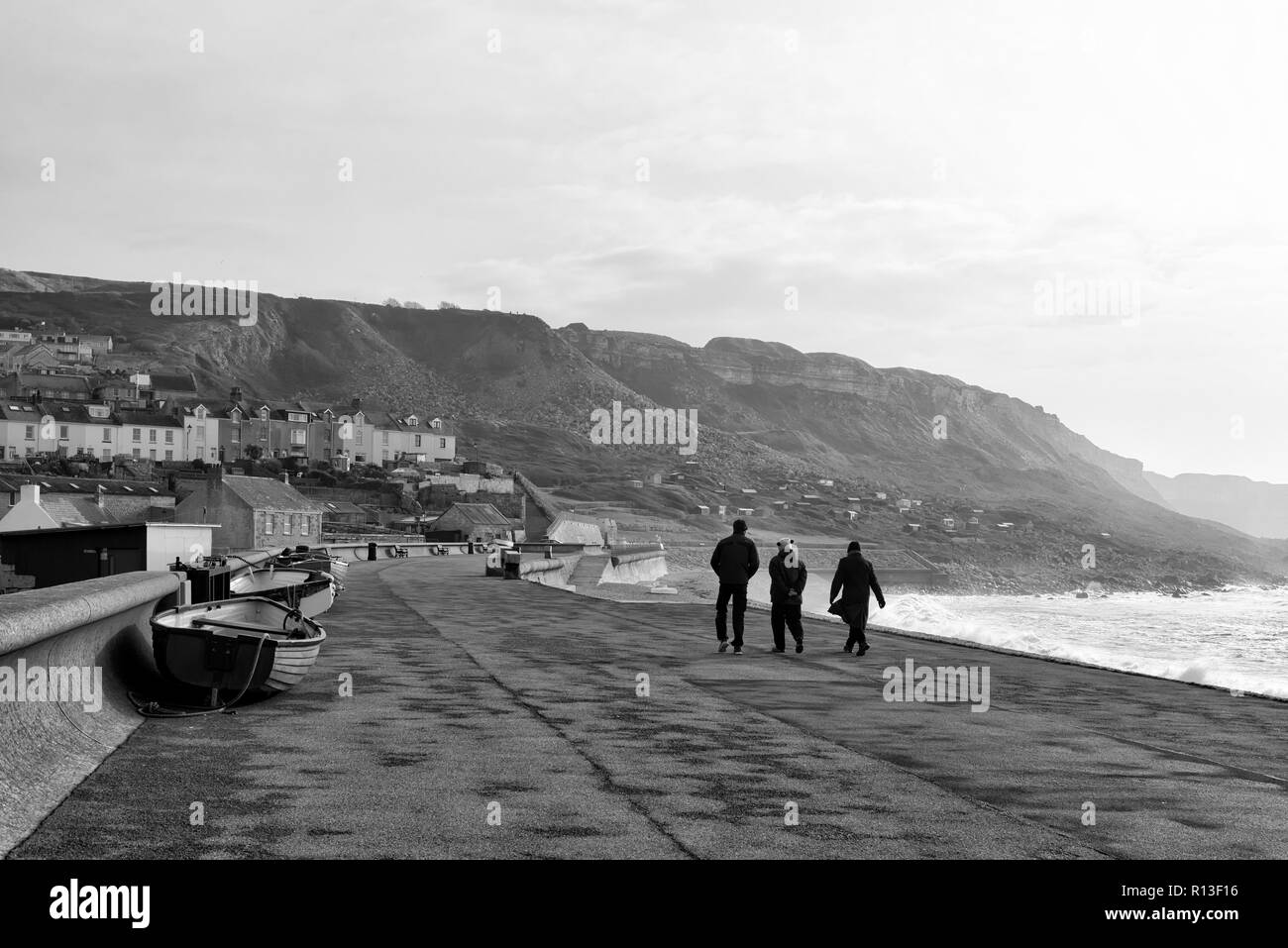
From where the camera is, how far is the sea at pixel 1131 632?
19.0m

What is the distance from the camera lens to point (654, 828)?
7.12 meters

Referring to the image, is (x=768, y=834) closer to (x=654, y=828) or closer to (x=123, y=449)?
(x=654, y=828)

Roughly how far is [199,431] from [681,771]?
133m

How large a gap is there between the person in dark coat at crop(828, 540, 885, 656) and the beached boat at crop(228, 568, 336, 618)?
32.7 ft

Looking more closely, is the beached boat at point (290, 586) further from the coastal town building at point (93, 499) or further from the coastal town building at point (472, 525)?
the coastal town building at point (472, 525)

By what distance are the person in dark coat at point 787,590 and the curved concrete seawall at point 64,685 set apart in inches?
372

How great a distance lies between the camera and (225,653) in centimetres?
1108

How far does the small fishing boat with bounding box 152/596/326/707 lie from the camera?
35.5 feet

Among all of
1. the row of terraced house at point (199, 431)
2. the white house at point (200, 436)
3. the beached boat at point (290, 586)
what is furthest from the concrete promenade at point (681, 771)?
the white house at point (200, 436)

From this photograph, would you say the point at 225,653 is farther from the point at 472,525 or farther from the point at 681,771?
the point at 472,525

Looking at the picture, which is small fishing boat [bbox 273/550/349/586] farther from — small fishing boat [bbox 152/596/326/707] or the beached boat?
small fishing boat [bbox 152/596/326/707]

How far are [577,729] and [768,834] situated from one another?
162 inches

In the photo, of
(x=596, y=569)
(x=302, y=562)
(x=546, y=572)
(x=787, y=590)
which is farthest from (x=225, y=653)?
(x=596, y=569)
